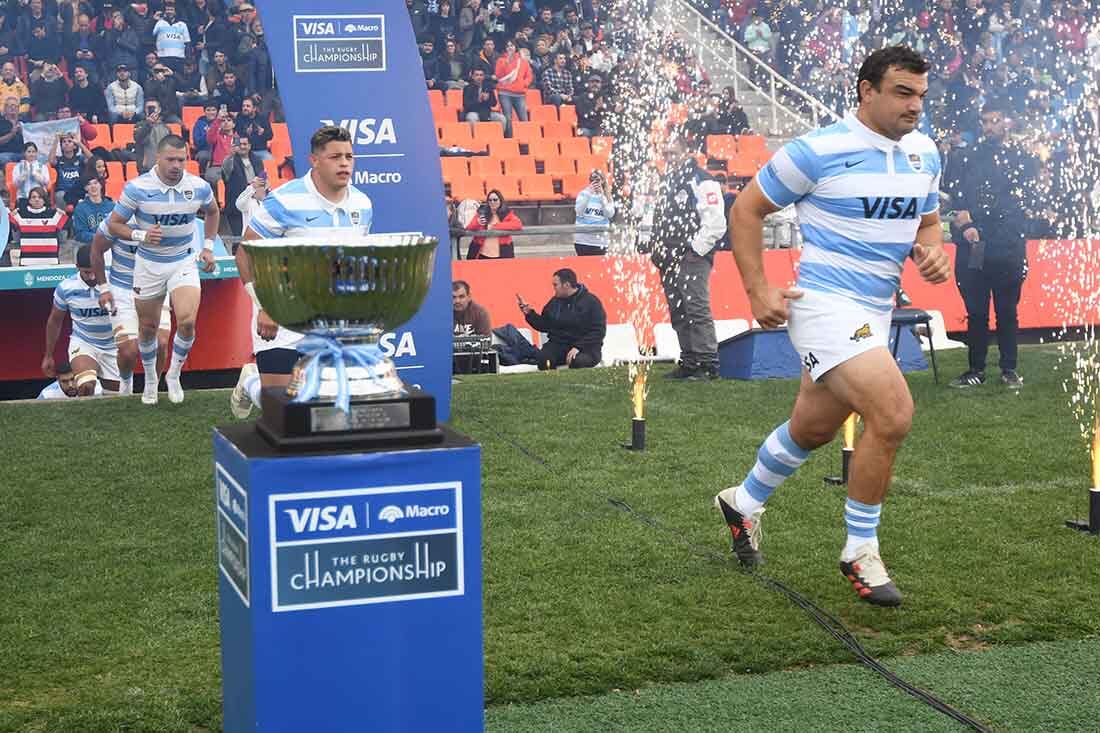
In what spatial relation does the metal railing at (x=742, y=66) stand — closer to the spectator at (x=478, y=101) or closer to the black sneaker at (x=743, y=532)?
the spectator at (x=478, y=101)

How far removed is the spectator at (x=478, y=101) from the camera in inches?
749

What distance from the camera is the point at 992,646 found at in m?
4.58

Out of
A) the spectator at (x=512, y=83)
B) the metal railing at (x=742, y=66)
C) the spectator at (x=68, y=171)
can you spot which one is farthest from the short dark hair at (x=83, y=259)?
the metal railing at (x=742, y=66)

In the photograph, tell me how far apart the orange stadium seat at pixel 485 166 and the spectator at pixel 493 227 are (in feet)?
8.10

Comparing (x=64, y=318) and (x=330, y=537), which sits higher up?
(x=330, y=537)

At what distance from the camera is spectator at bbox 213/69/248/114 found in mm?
17734

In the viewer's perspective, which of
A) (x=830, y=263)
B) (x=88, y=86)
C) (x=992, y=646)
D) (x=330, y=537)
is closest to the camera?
(x=330, y=537)

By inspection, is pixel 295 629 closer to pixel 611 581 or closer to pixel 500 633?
pixel 500 633

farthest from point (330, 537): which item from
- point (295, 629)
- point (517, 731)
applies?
point (517, 731)

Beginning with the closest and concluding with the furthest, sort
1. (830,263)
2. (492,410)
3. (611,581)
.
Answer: (830,263) → (611,581) → (492,410)

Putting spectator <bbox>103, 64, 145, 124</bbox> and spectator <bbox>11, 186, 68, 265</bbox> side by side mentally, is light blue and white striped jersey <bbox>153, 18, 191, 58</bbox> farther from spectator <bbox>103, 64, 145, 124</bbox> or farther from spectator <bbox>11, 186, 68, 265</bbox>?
spectator <bbox>11, 186, 68, 265</bbox>

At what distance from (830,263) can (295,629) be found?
8.63ft

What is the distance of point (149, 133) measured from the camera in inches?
658

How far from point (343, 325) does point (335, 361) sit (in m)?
0.08
